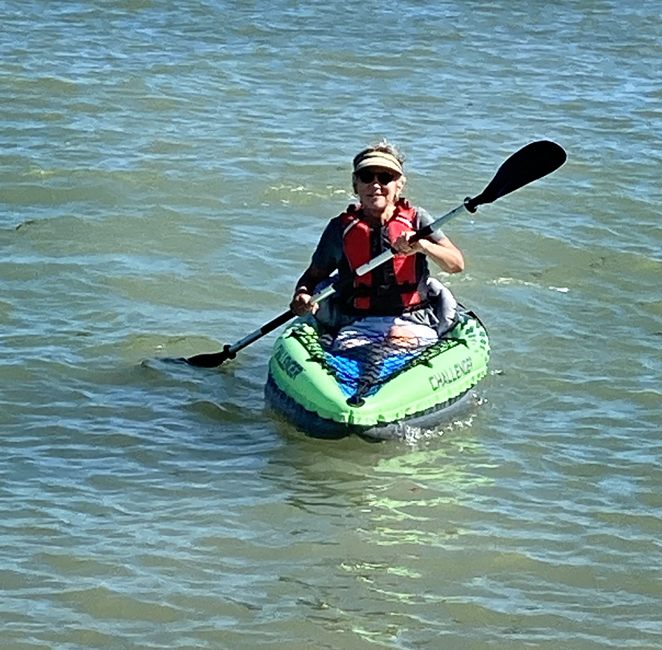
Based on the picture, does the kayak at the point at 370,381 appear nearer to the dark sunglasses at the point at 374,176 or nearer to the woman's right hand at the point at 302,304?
the woman's right hand at the point at 302,304

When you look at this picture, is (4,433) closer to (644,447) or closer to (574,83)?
(644,447)

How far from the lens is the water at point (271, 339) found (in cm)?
513

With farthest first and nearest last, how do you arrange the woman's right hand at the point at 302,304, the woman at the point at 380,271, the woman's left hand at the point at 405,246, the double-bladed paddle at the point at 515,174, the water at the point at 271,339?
the double-bladed paddle at the point at 515,174 → the woman's right hand at the point at 302,304 → the woman at the point at 380,271 → the woman's left hand at the point at 405,246 → the water at the point at 271,339

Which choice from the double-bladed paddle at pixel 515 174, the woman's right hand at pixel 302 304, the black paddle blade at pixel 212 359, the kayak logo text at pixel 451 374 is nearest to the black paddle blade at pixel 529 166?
the double-bladed paddle at pixel 515 174

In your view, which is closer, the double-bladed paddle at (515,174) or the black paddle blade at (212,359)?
the double-bladed paddle at (515,174)

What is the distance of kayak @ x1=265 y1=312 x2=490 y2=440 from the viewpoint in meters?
6.36

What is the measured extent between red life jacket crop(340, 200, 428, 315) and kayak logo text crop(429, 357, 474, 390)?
38 cm

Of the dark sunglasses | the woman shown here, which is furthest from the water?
the dark sunglasses

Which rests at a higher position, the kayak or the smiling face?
the smiling face

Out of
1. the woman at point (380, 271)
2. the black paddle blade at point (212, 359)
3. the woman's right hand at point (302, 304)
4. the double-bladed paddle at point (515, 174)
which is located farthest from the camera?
the black paddle blade at point (212, 359)

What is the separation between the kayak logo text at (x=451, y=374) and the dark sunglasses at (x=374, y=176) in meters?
0.84

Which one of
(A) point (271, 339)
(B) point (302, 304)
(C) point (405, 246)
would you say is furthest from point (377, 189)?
(A) point (271, 339)

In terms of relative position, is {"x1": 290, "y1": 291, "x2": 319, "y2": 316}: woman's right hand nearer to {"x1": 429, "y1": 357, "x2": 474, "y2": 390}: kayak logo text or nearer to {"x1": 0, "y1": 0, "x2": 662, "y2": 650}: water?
{"x1": 0, "y1": 0, "x2": 662, "y2": 650}: water

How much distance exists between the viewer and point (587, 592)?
520 cm
